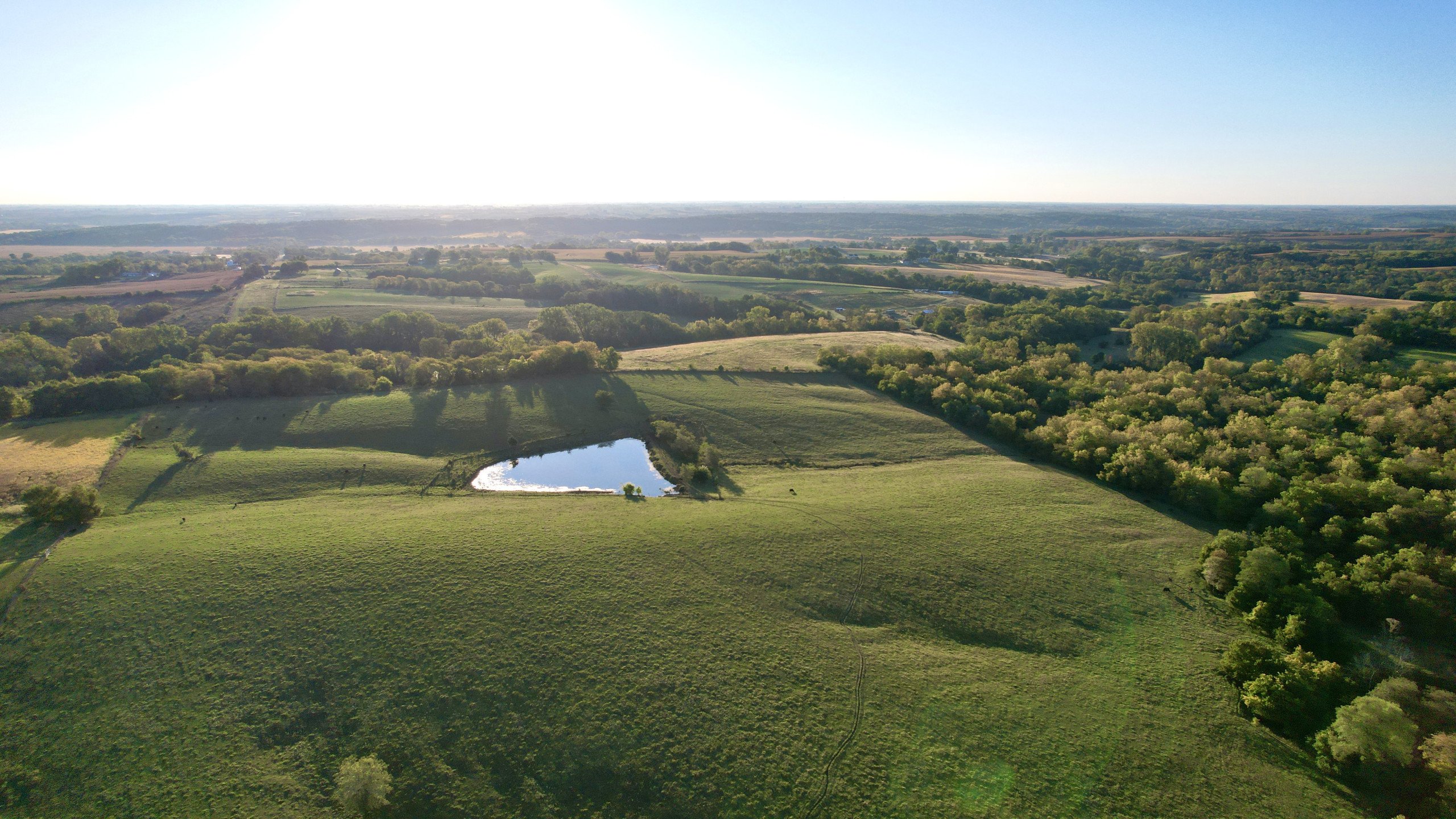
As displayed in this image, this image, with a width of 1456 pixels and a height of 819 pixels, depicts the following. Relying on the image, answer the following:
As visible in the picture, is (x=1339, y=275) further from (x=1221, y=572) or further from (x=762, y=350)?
(x=1221, y=572)

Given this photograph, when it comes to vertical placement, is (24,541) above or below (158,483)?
below

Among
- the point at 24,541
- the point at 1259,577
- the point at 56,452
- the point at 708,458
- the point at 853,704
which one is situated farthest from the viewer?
the point at 708,458

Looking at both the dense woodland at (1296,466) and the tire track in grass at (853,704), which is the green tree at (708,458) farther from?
the dense woodland at (1296,466)

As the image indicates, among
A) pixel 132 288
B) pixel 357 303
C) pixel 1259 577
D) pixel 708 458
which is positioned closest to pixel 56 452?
pixel 708 458

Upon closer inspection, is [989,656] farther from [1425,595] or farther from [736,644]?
[1425,595]

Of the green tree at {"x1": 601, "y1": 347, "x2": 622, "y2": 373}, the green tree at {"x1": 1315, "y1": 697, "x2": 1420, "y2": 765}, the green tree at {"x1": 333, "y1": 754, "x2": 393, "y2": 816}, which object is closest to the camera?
the green tree at {"x1": 333, "y1": 754, "x2": 393, "y2": 816}

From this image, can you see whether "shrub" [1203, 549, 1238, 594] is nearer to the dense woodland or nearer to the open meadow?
the dense woodland

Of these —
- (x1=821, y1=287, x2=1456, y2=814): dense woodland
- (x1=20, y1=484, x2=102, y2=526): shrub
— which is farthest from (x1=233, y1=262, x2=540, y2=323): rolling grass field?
(x1=821, y1=287, x2=1456, y2=814): dense woodland
